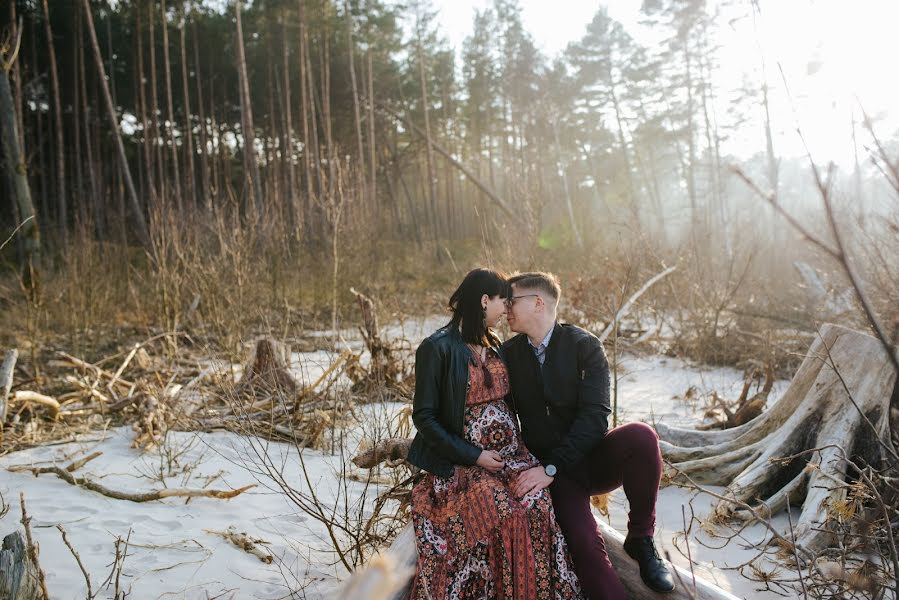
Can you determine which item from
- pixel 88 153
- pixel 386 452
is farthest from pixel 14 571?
pixel 88 153

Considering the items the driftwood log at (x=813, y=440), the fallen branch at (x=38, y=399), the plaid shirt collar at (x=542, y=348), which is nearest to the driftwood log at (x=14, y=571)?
the plaid shirt collar at (x=542, y=348)

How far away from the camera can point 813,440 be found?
3.93m

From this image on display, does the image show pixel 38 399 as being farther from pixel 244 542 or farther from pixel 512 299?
pixel 512 299

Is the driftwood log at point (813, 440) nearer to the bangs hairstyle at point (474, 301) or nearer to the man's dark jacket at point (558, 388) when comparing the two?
the man's dark jacket at point (558, 388)

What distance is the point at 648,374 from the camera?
8.32 metres

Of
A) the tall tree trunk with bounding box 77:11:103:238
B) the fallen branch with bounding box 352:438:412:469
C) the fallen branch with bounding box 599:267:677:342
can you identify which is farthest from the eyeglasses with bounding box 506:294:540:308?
the tall tree trunk with bounding box 77:11:103:238

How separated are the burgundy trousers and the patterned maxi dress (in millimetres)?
75

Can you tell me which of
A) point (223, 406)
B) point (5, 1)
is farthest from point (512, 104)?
point (223, 406)

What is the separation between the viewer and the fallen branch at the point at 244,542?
3.31 metres

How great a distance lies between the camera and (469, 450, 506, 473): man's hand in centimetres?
261

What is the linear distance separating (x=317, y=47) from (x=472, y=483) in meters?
23.0

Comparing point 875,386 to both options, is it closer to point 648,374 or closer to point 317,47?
point 648,374

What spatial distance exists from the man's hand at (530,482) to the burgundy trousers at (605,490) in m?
0.16

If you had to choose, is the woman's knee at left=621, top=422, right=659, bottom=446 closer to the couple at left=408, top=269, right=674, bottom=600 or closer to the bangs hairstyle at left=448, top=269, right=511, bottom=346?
the couple at left=408, top=269, right=674, bottom=600
